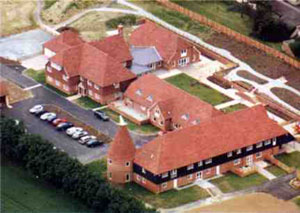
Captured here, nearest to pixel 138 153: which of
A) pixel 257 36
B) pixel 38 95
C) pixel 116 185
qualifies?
pixel 116 185

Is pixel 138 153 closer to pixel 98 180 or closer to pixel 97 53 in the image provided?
pixel 98 180

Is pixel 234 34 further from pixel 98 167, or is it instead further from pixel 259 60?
pixel 98 167

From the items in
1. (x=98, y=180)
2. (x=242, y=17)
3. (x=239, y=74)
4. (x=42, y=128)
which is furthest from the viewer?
(x=242, y=17)

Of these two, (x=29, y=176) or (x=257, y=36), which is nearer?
(x=29, y=176)

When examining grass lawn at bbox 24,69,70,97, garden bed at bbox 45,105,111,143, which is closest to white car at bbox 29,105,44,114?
garden bed at bbox 45,105,111,143

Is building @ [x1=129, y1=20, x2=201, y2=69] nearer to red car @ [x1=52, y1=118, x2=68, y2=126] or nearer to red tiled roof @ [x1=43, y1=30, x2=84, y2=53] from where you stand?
red tiled roof @ [x1=43, y1=30, x2=84, y2=53]

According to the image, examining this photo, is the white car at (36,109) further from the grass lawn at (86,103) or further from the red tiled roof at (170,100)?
the red tiled roof at (170,100)

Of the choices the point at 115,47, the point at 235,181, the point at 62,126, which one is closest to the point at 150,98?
the point at 62,126
